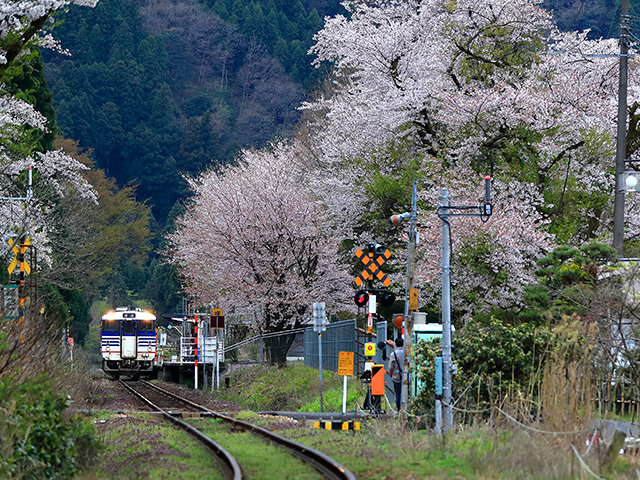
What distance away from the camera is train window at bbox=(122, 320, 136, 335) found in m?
37.3

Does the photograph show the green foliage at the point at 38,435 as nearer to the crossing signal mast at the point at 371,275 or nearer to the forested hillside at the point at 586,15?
the crossing signal mast at the point at 371,275

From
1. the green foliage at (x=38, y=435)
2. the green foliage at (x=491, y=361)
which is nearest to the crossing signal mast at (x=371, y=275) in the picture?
the green foliage at (x=491, y=361)

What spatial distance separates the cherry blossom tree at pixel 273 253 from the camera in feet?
113

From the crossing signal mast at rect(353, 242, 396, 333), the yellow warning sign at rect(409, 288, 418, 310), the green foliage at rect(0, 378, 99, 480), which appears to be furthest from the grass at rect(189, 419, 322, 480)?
the crossing signal mast at rect(353, 242, 396, 333)

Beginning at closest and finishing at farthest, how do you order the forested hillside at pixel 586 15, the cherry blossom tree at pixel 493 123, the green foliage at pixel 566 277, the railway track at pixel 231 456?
the railway track at pixel 231 456 < the green foliage at pixel 566 277 < the cherry blossom tree at pixel 493 123 < the forested hillside at pixel 586 15

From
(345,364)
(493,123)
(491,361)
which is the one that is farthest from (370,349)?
(493,123)

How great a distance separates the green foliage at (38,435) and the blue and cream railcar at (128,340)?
26.0 metres

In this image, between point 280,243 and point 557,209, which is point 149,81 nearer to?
point 280,243

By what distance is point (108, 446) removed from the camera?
549 inches

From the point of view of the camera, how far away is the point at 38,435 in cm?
984

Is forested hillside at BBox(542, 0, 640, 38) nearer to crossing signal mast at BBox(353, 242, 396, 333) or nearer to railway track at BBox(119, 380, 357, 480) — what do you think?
crossing signal mast at BBox(353, 242, 396, 333)

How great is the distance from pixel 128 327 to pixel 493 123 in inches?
724

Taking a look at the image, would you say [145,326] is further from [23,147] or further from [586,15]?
[586,15]

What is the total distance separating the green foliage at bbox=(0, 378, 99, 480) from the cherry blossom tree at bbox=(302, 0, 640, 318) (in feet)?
51.7
